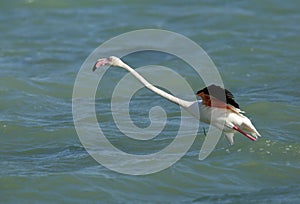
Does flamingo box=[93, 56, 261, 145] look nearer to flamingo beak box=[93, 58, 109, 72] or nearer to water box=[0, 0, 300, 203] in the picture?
flamingo beak box=[93, 58, 109, 72]

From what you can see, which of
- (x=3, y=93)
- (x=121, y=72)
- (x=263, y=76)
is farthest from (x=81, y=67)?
(x=263, y=76)

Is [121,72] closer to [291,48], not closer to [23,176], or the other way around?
→ [291,48]

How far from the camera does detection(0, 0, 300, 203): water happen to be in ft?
35.3

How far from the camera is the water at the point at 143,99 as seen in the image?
423 inches

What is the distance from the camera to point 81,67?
53.2 feet

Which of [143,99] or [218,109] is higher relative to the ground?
[218,109]

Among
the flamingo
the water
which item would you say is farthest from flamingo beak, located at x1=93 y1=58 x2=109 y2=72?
the water

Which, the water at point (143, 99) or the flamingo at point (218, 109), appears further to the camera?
the water at point (143, 99)

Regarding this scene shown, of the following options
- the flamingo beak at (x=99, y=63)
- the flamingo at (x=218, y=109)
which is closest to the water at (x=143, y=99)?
the flamingo at (x=218, y=109)

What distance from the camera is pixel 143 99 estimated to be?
566 inches

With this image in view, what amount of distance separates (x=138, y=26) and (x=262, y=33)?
2.78m

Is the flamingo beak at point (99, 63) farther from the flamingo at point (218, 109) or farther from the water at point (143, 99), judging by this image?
the water at point (143, 99)

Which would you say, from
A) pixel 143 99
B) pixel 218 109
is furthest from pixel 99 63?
pixel 143 99

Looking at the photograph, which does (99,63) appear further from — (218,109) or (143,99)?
(143,99)
